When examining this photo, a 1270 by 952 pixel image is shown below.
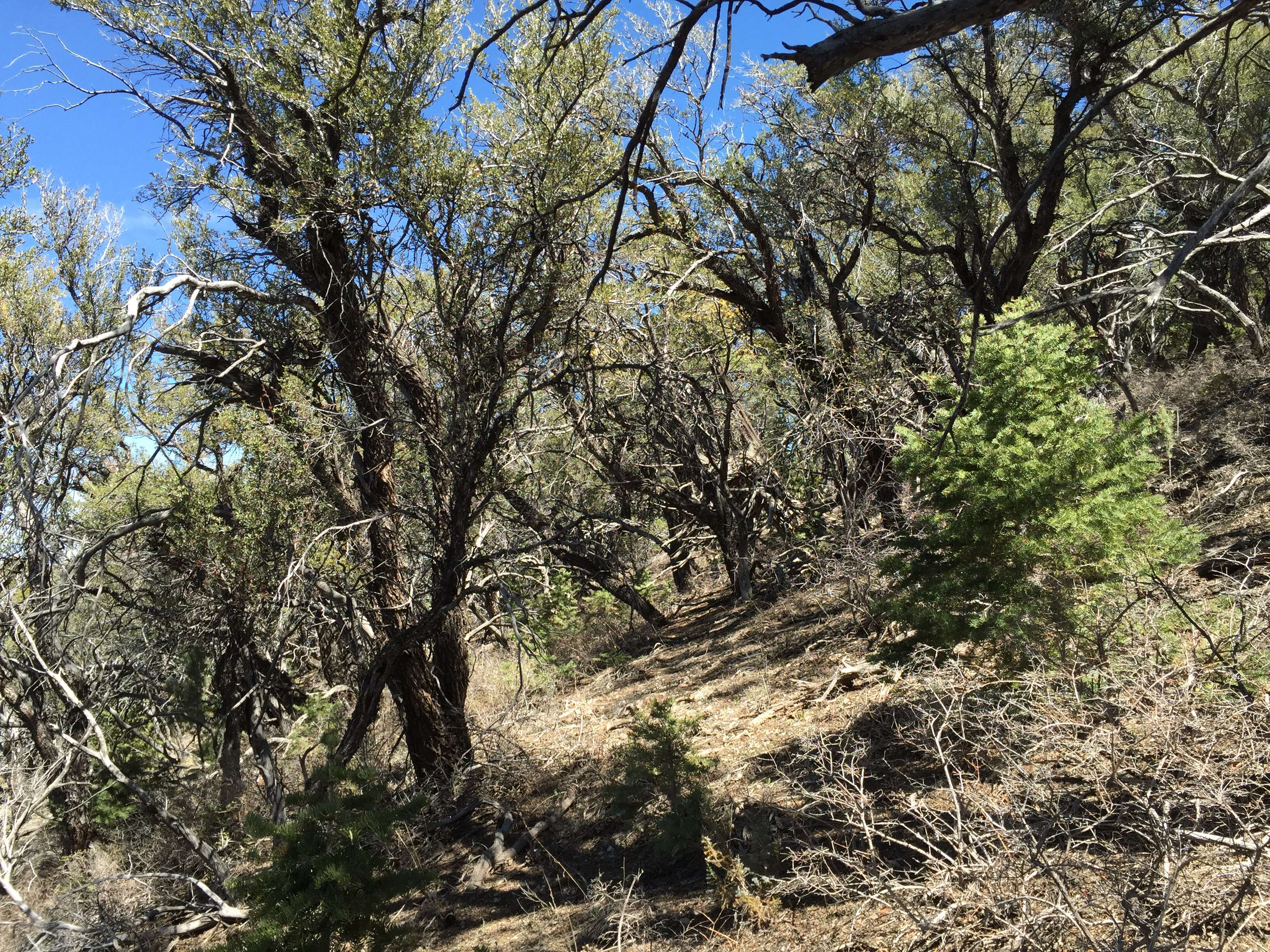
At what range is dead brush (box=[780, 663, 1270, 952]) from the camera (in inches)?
116

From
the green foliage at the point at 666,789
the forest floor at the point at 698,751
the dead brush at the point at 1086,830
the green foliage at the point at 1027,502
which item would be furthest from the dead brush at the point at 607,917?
the green foliage at the point at 1027,502

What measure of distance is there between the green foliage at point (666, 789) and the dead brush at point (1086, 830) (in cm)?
119

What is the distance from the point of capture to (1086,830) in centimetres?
362

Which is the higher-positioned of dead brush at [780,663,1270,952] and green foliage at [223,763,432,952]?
green foliage at [223,763,432,952]

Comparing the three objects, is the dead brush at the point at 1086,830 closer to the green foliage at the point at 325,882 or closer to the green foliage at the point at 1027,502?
the green foliage at the point at 1027,502

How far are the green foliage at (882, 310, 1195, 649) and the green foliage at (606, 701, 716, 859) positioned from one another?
5.52 feet

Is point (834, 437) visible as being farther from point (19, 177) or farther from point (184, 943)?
point (19, 177)

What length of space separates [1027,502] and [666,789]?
2894 mm

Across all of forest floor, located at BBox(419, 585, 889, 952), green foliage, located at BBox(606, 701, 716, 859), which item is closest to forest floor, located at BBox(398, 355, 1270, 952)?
forest floor, located at BBox(419, 585, 889, 952)

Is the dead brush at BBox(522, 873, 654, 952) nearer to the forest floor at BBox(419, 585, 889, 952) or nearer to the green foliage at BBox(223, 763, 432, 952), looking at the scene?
the forest floor at BBox(419, 585, 889, 952)

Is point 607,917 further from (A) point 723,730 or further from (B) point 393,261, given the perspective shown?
(B) point 393,261

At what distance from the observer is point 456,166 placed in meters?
6.52

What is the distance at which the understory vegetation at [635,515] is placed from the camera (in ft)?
11.8

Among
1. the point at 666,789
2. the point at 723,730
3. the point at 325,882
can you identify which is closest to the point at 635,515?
the point at 723,730
